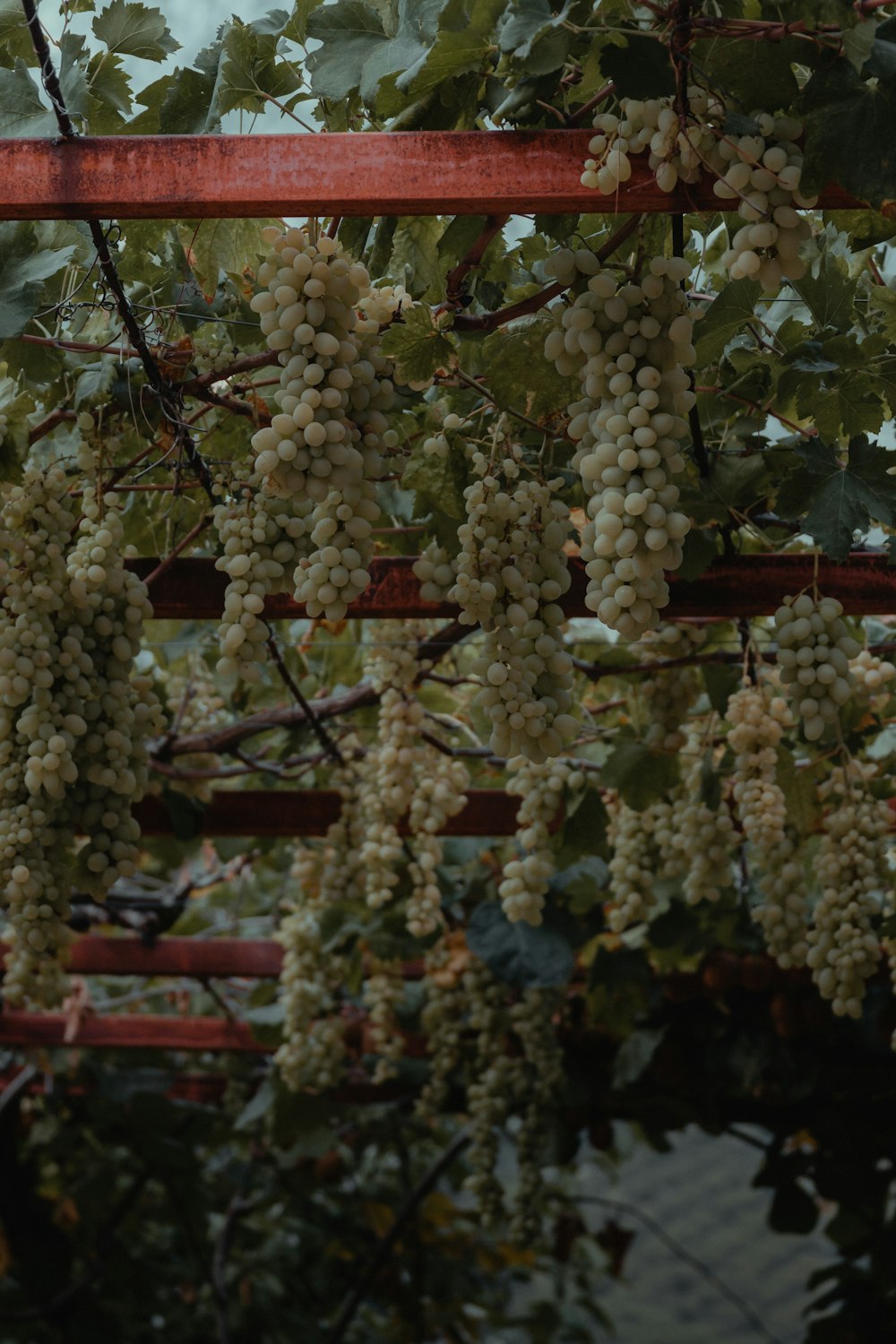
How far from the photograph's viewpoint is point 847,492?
6.11ft

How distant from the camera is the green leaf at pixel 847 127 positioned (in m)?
1.36

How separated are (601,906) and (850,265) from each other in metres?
2.17

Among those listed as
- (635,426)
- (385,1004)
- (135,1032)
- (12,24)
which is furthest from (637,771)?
(135,1032)

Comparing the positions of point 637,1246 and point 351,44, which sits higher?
point 351,44

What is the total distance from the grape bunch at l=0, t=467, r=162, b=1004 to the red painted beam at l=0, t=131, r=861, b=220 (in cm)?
52

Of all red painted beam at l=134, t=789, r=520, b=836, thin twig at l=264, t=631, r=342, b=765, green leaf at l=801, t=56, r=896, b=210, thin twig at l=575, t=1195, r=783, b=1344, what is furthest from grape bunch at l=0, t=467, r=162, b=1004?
thin twig at l=575, t=1195, r=783, b=1344

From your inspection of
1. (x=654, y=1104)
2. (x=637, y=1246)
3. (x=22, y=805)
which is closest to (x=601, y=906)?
(x=654, y=1104)

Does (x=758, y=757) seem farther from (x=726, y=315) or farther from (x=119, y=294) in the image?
(x=119, y=294)

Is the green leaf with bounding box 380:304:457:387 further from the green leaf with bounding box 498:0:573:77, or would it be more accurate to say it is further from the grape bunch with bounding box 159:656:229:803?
the grape bunch with bounding box 159:656:229:803

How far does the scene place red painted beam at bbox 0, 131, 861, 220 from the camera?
143 centimetres

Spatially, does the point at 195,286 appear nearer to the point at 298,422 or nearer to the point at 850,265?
the point at 298,422

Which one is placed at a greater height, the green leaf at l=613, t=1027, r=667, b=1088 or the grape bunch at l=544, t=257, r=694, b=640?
the grape bunch at l=544, t=257, r=694, b=640

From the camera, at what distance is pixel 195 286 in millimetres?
1986

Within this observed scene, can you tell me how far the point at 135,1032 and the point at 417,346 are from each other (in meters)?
3.64
